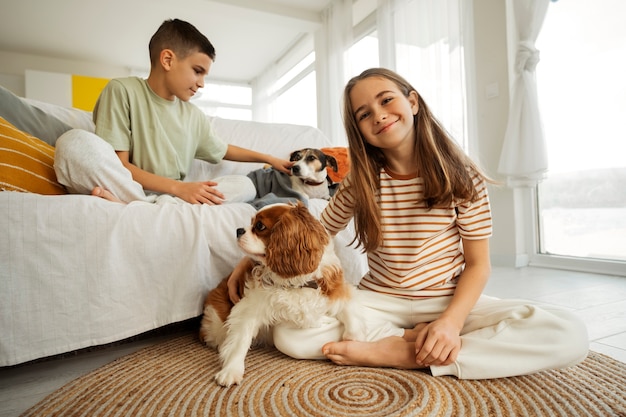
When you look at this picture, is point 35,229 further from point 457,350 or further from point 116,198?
point 457,350

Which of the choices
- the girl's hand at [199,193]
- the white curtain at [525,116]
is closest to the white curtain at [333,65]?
the white curtain at [525,116]

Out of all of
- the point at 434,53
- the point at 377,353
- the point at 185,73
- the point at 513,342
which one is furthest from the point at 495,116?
the point at 377,353

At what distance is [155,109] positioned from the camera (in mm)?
1881

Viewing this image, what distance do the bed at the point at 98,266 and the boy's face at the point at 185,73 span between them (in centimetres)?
72

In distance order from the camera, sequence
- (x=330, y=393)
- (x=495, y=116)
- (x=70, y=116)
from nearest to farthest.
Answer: (x=330, y=393) → (x=70, y=116) → (x=495, y=116)

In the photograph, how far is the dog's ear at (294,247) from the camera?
1.09 meters

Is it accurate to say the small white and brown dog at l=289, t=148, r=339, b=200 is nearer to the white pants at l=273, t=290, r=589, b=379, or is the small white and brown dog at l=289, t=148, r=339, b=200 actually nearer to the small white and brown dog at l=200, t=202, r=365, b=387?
the small white and brown dog at l=200, t=202, r=365, b=387

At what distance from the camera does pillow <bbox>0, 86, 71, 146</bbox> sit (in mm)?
1576

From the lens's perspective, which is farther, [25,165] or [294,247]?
[25,165]

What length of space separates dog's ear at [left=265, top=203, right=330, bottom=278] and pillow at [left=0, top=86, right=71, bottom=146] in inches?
50.9

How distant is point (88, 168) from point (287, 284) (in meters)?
0.83


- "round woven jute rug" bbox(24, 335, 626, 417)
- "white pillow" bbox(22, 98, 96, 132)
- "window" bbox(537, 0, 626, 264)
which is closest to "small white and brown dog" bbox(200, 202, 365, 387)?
"round woven jute rug" bbox(24, 335, 626, 417)

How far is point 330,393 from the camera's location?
0.96 metres

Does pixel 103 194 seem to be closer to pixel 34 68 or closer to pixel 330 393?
pixel 330 393
